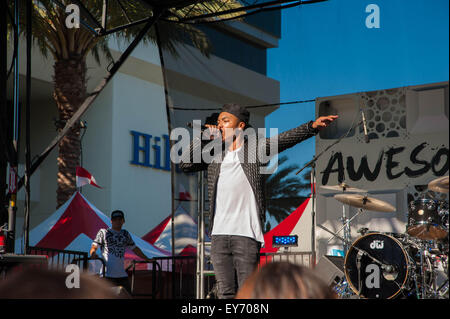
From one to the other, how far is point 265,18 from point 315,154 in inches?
63.2

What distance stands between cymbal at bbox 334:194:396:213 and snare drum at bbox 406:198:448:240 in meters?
0.54

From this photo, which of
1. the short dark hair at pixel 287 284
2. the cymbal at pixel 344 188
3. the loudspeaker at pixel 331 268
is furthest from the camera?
the loudspeaker at pixel 331 268

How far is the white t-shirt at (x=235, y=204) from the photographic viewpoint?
134 inches

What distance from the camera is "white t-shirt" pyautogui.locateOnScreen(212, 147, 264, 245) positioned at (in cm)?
340

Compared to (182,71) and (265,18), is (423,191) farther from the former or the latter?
(182,71)

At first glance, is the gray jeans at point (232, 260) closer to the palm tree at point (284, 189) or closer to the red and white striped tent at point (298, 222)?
the palm tree at point (284, 189)

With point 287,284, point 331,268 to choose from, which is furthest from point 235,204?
point 331,268

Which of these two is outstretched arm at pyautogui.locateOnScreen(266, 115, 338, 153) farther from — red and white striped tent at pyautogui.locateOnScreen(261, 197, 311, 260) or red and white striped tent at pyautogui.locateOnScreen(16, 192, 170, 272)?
red and white striped tent at pyautogui.locateOnScreen(16, 192, 170, 272)

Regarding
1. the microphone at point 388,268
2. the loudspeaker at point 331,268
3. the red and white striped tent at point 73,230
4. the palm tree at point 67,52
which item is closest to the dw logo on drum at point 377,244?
the microphone at point 388,268

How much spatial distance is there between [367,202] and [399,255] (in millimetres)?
661

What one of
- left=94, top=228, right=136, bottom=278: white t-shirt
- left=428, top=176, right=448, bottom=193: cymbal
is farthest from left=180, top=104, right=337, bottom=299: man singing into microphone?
left=94, top=228, right=136, bottom=278: white t-shirt

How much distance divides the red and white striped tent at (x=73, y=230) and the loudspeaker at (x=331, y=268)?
14.8ft
